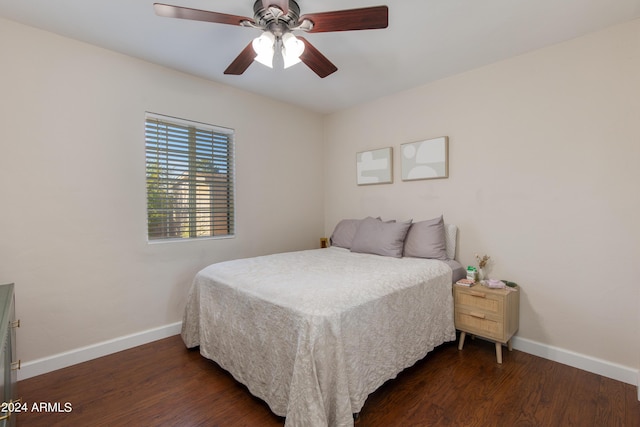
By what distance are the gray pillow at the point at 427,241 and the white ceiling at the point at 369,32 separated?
1.46 m

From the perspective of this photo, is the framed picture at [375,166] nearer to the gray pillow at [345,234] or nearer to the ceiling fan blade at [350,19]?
the gray pillow at [345,234]

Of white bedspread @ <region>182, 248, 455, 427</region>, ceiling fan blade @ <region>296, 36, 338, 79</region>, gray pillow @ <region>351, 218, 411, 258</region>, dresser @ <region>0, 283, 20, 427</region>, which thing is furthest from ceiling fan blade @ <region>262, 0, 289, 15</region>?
gray pillow @ <region>351, 218, 411, 258</region>

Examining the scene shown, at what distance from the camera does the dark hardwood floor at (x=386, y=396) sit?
5.33 feet

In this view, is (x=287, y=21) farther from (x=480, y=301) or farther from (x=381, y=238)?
(x=480, y=301)

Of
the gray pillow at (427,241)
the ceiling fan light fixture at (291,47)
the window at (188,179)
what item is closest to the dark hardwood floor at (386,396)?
the gray pillow at (427,241)

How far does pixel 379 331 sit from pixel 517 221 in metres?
1.63

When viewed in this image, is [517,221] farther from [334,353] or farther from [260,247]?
[260,247]

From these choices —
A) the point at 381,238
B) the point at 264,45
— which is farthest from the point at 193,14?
the point at 381,238

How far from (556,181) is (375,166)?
169cm

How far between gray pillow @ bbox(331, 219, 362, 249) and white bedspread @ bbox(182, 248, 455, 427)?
73cm

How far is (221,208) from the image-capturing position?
3.09 m

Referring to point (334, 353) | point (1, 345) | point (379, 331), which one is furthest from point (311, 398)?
point (1, 345)

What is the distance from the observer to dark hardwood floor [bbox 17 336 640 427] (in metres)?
1.63

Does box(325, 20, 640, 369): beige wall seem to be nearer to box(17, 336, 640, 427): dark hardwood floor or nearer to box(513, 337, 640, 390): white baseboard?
box(513, 337, 640, 390): white baseboard
